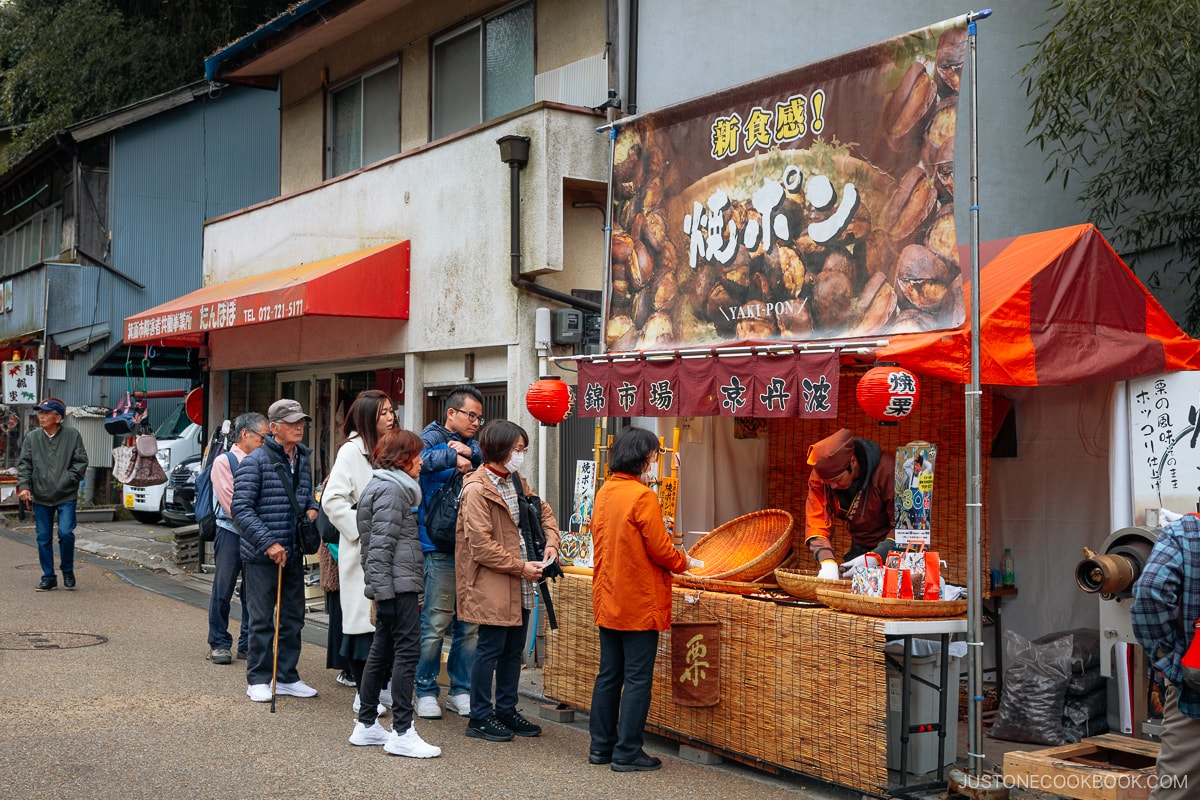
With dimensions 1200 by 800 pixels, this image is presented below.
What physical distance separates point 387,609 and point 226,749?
1.29m

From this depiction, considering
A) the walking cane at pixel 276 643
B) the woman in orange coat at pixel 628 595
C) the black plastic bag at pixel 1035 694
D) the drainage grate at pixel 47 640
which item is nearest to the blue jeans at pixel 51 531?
the drainage grate at pixel 47 640

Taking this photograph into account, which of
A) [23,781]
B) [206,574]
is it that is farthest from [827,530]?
[206,574]

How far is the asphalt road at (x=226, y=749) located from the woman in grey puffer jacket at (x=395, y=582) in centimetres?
29

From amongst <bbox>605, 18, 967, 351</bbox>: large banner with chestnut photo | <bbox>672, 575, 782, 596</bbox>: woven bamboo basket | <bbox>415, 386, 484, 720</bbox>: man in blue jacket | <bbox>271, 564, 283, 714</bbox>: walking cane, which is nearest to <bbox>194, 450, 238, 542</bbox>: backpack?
<bbox>271, 564, 283, 714</bbox>: walking cane

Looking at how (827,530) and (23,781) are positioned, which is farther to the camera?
(827,530)

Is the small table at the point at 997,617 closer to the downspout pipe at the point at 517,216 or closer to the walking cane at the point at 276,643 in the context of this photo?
the downspout pipe at the point at 517,216

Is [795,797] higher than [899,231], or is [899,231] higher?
[899,231]

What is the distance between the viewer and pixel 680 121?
9.08m

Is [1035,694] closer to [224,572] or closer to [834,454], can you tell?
[834,454]

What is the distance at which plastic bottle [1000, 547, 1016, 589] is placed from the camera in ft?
28.2

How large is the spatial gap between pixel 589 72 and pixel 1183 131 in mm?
5380

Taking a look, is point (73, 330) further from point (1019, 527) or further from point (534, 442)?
point (1019, 527)

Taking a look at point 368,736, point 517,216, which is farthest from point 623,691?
point 517,216

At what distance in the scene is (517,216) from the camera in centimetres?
1091
